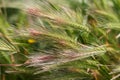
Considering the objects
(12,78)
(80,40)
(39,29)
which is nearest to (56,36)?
(39,29)

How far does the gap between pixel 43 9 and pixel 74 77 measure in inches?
12.5

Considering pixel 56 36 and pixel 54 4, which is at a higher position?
pixel 54 4

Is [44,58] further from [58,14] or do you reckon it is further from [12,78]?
[12,78]

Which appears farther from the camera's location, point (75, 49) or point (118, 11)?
point (118, 11)

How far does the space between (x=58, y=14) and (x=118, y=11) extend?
41 cm

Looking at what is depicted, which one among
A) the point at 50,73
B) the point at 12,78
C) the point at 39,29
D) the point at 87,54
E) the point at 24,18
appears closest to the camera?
the point at 87,54

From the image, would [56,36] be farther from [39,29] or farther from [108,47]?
[108,47]

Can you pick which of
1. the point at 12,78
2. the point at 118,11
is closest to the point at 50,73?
the point at 12,78

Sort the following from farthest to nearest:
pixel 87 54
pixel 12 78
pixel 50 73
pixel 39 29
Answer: pixel 12 78, pixel 50 73, pixel 39 29, pixel 87 54

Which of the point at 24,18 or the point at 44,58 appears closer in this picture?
the point at 44,58

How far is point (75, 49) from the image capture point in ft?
4.91

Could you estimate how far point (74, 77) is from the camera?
5.14ft

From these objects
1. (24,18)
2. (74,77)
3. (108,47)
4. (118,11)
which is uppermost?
(24,18)

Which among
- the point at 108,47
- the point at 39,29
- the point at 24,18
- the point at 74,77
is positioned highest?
the point at 24,18
